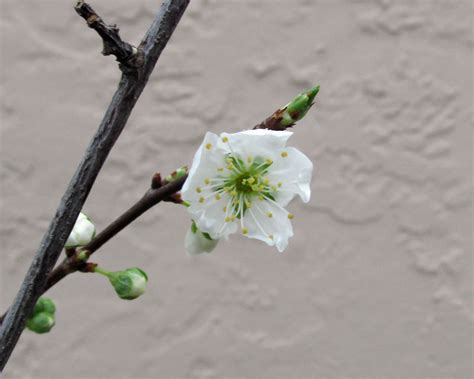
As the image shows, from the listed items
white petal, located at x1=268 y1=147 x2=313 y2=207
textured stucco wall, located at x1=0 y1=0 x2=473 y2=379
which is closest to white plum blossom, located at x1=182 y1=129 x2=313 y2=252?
white petal, located at x1=268 y1=147 x2=313 y2=207

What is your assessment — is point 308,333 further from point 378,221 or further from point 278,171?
point 278,171

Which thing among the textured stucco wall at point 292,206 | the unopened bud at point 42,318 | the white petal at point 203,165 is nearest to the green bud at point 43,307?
the unopened bud at point 42,318

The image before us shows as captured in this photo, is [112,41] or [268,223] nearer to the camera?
[112,41]

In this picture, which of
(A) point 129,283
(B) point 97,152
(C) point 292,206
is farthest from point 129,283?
(C) point 292,206

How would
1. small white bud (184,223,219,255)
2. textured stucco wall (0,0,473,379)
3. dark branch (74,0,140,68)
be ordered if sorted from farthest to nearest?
textured stucco wall (0,0,473,379), small white bud (184,223,219,255), dark branch (74,0,140,68)

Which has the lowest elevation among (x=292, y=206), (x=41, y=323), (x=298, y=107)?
(x=292, y=206)

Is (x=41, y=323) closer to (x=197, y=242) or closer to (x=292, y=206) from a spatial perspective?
(x=197, y=242)

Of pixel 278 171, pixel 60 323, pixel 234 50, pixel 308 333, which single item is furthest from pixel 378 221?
pixel 278 171

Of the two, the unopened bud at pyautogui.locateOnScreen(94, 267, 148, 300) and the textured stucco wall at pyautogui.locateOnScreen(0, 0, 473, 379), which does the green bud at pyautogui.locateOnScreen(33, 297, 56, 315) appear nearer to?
the unopened bud at pyautogui.locateOnScreen(94, 267, 148, 300)
